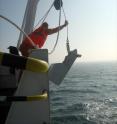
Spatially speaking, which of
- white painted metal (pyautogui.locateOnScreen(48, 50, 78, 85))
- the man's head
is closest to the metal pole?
the man's head

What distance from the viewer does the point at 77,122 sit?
14.7 m

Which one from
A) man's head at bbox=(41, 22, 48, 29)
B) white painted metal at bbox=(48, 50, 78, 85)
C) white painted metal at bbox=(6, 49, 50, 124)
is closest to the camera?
white painted metal at bbox=(6, 49, 50, 124)

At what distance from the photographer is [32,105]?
122 inches

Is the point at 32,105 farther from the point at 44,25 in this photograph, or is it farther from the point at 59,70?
the point at 44,25

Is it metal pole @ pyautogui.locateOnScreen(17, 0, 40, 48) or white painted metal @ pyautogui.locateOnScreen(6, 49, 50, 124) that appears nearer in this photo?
white painted metal @ pyautogui.locateOnScreen(6, 49, 50, 124)

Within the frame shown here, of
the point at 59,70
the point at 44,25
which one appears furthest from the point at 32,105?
the point at 44,25

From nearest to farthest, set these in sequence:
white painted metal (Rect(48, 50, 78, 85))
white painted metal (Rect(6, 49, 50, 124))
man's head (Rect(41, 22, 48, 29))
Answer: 1. white painted metal (Rect(6, 49, 50, 124))
2. white painted metal (Rect(48, 50, 78, 85))
3. man's head (Rect(41, 22, 48, 29))

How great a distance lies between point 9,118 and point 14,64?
128 centimetres

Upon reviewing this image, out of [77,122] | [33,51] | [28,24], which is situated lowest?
[77,122]

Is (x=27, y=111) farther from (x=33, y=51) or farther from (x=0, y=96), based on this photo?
(x=33, y=51)

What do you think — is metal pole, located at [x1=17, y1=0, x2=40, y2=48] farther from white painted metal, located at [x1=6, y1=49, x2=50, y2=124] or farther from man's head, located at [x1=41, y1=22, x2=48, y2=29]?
white painted metal, located at [x1=6, y1=49, x2=50, y2=124]

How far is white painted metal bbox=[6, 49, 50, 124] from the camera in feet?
9.99

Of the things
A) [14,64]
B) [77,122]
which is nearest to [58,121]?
[77,122]

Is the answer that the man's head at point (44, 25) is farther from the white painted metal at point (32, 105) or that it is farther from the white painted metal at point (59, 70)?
the white painted metal at point (32, 105)
